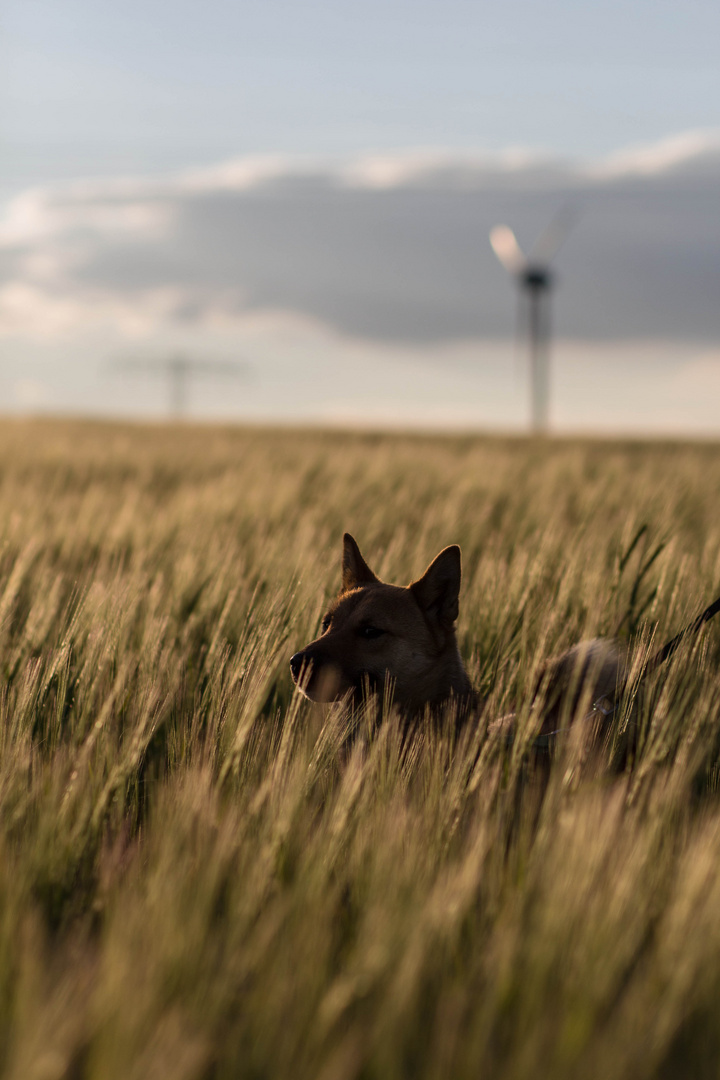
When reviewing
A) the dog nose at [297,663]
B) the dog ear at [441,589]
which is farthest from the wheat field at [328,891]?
the dog ear at [441,589]

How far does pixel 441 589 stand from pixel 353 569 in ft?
1.74

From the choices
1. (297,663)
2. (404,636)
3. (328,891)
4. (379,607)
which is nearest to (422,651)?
(404,636)

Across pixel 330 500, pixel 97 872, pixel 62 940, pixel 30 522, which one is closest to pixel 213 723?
pixel 97 872

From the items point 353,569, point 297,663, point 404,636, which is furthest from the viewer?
point 353,569

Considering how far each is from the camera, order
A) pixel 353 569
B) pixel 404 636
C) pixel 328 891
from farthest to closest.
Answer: pixel 353 569 → pixel 404 636 → pixel 328 891

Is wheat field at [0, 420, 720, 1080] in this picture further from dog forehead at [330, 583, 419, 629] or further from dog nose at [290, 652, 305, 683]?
dog forehead at [330, 583, 419, 629]

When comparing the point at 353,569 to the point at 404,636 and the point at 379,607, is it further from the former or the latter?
the point at 404,636

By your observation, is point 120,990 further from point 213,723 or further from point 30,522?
point 30,522

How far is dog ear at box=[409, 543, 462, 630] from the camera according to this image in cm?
346

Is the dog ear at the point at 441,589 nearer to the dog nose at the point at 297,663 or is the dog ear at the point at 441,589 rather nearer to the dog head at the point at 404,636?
the dog head at the point at 404,636

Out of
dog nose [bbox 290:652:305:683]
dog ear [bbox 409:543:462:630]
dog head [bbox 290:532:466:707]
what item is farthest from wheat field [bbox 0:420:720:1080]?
dog ear [bbox 409:543:462:630]

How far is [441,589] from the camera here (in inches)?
139

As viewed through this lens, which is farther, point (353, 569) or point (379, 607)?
point (353, 569)

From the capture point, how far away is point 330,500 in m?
8.81
